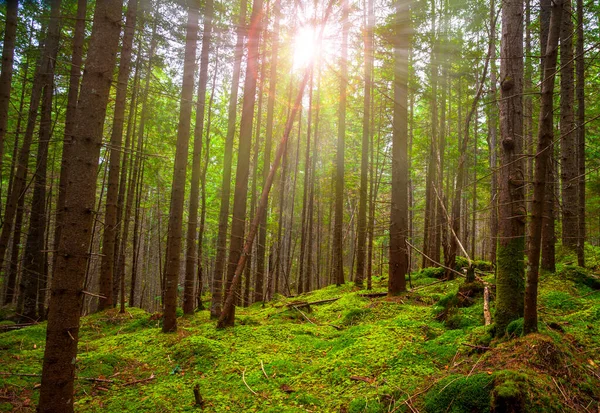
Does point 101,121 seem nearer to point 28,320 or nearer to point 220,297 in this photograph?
point 220,297

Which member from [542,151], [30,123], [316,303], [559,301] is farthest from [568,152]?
[30,123]

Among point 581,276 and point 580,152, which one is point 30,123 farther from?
point 580,152

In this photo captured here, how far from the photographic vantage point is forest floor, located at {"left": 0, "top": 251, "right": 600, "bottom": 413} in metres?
3.36

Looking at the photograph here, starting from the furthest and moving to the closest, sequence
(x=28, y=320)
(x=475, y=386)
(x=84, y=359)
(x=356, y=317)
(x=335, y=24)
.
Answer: (x=335, y=24), (x=28, y=320), (x=356, y=317), (x=84, y=359), (x=475, y=386)

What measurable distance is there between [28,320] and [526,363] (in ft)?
46.2

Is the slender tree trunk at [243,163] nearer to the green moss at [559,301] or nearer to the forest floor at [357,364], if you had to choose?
the forest floor at [357,364]

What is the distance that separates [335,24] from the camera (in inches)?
501

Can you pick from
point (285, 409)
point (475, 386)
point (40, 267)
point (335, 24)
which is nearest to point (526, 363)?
point (475, 386)

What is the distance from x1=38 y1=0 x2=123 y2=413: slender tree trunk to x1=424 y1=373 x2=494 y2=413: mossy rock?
384 cm

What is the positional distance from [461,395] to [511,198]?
2.62 metres

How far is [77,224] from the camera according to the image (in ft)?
11.4

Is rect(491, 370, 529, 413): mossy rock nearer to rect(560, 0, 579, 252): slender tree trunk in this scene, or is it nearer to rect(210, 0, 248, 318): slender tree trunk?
rect(210, 0, 248, 318): slender tree trunk

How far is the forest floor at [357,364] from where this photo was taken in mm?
3359

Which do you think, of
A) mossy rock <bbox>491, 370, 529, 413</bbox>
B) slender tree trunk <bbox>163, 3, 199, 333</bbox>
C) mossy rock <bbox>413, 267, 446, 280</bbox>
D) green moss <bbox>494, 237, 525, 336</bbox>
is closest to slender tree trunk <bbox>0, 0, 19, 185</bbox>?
slender tree trunk <bbox>163, 3, 199, 333</bbox>
